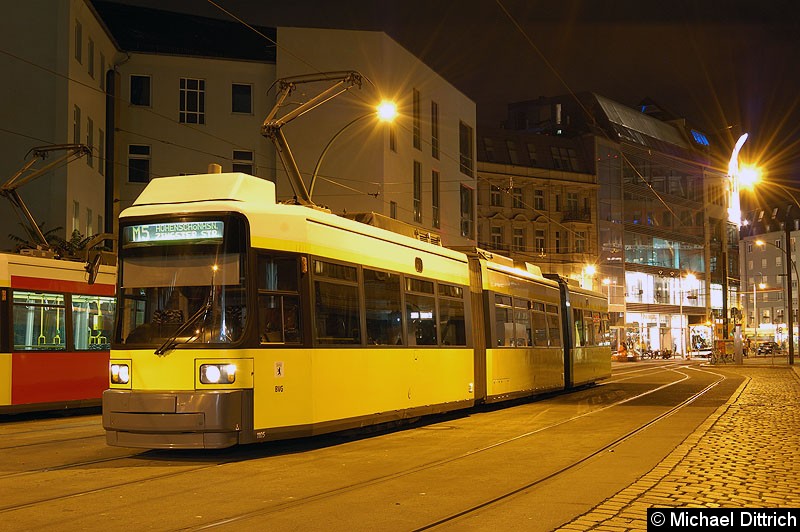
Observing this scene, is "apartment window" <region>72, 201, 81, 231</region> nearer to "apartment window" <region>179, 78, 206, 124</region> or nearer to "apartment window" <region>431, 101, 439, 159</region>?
"apartment window" <region>179, 78, 206, 124</region>

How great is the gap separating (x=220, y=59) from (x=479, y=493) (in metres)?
36.1

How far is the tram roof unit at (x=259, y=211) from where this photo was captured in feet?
39.1

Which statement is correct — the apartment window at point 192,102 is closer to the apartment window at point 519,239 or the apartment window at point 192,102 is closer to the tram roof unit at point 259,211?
the tram roof unit at point 259,211

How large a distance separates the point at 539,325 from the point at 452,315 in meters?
6.32

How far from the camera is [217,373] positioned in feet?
37.2

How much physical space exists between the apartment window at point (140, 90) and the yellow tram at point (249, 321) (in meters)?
28.8

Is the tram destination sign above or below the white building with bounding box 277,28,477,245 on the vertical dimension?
below

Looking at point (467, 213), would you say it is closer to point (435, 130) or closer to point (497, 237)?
point (435, 130)

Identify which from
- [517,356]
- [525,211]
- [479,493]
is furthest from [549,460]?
[525,211]

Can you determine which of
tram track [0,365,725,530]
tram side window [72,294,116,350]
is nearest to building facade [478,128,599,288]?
tram side window [72,294,116,350]

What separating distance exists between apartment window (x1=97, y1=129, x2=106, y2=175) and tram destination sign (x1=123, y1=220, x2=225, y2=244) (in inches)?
1063

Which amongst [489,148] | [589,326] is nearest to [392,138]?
[589,326]

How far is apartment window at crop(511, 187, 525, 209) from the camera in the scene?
2800 inches

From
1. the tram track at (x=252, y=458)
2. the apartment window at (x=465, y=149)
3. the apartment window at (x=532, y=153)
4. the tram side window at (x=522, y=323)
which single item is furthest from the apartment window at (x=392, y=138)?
the apartment window at (x=532, y=153)
